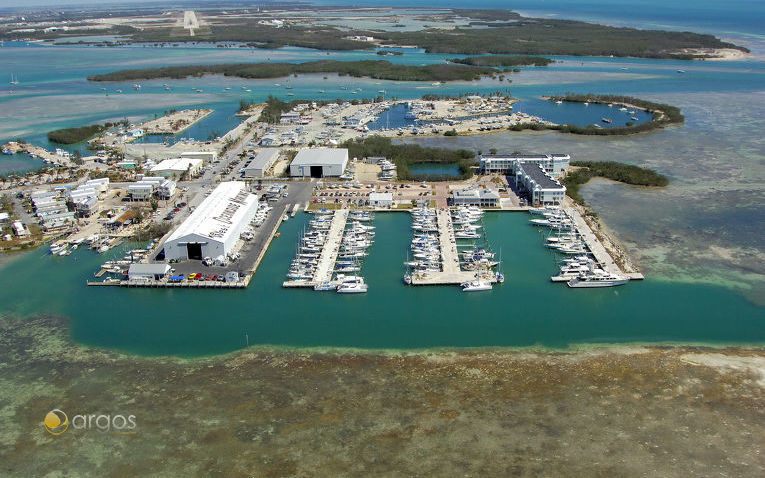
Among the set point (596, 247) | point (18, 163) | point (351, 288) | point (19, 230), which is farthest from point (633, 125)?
point (18, 163)

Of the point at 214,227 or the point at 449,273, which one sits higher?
the point at 214,227

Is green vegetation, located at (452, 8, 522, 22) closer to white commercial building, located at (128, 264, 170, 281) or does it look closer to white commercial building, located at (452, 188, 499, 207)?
white commercial building, located at (452, 188, 499, 207)

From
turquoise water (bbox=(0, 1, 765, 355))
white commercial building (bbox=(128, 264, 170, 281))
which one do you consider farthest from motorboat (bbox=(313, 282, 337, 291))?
white commercial building (bbox=(128, 264, 170, 281))

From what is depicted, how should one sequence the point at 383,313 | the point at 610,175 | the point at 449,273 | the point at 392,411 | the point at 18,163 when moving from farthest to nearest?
1. the point at 18,163
2. the point at 610,175
3. the point at 449,273
4. the point at 383,313
5. the point at 392,411

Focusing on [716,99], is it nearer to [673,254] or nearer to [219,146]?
[673,254]

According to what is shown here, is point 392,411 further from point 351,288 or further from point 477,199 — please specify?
point 477,199
